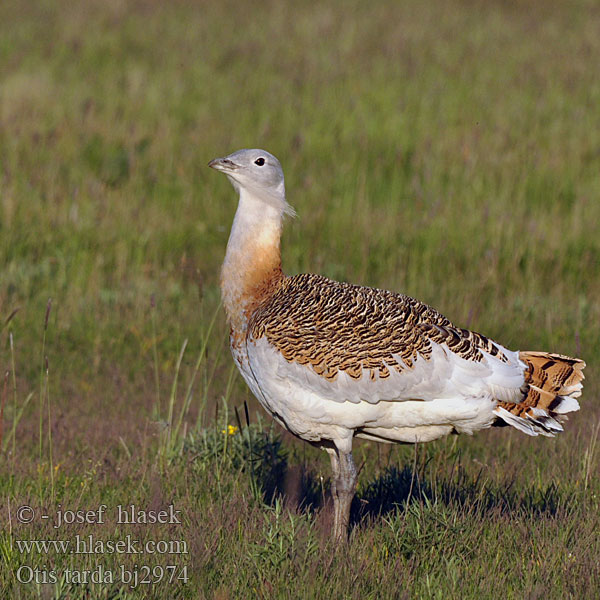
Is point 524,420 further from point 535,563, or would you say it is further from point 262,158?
point 262,158

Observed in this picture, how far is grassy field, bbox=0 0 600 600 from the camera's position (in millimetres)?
3709

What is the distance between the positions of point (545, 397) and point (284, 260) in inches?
154

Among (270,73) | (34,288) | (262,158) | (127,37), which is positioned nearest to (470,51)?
(270,73)

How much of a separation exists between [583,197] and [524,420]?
505 centimetres

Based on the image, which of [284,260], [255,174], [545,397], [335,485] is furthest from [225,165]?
[284,260]

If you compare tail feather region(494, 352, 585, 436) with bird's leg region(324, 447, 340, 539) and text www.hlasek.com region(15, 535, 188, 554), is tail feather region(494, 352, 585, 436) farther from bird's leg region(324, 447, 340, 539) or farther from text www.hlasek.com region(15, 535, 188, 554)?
text www.hlasek.com region(15, 535, 188, 554)

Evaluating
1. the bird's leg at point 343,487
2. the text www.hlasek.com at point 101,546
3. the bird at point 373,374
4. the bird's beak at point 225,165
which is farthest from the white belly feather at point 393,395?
the bird's beak at point 225,165

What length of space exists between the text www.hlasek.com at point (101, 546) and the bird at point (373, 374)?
0.65 m

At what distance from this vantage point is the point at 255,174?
421 cm

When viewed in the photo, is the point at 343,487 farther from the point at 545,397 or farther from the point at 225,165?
the point at 225,165

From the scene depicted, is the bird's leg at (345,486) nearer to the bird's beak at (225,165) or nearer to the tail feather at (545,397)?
the tail feather at (545,397)

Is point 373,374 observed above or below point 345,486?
above

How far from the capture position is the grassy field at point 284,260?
146 inches

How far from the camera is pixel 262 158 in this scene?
426 centimetres
